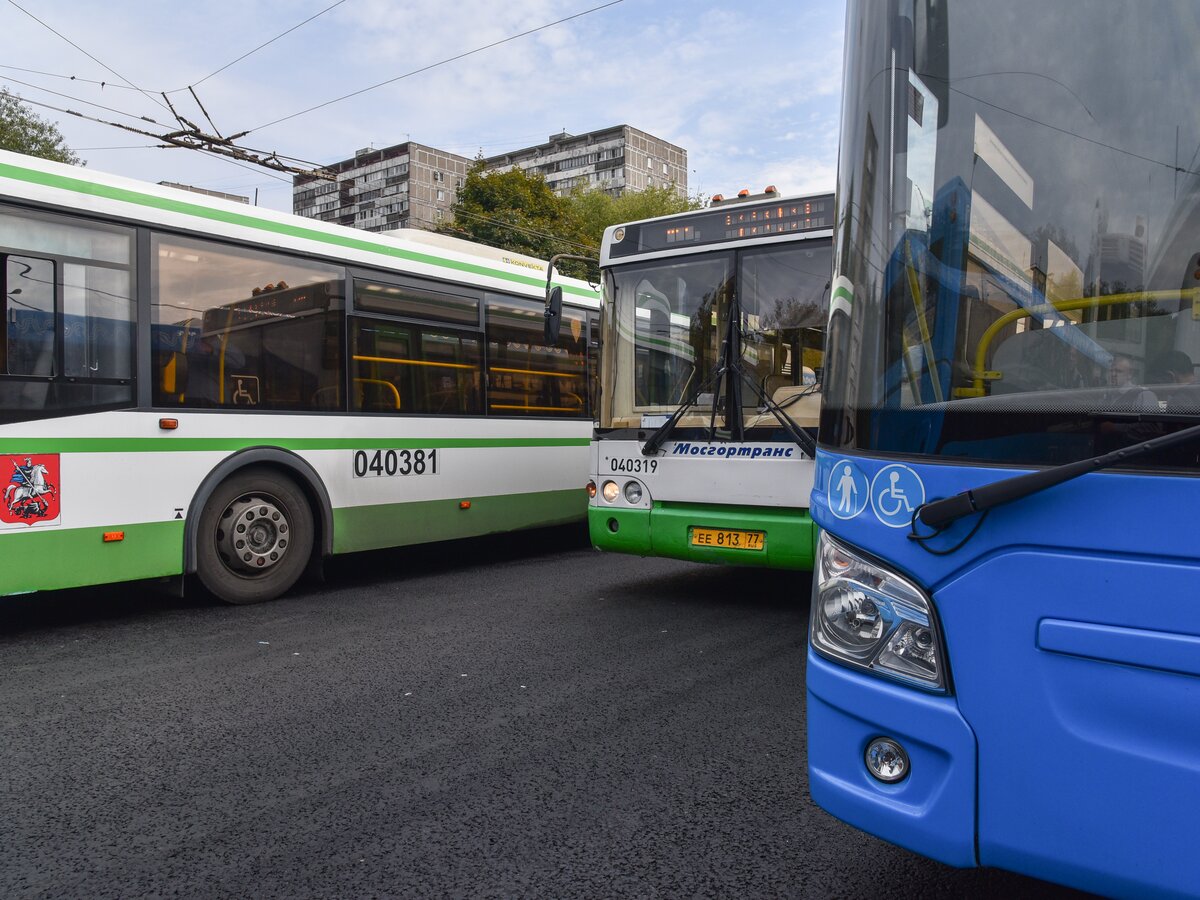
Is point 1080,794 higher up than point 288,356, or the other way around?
point 288,356

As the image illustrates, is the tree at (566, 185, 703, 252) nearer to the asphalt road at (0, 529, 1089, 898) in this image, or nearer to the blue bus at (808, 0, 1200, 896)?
the asphalt road at (0, 529, 1089, 898)

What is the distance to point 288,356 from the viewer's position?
745 centimetres

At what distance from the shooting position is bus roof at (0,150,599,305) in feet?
19.7

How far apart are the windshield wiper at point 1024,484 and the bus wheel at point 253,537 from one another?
238 inches

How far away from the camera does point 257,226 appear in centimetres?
732

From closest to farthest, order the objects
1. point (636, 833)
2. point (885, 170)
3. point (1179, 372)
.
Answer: point (1179, 372), point (885, 170), point (636, 833)

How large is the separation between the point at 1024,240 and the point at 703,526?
4.74 metres

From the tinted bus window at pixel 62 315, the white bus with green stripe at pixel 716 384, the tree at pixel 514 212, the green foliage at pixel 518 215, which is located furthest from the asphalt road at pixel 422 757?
the tree at pixel 514 212

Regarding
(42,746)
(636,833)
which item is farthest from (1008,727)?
(42,746)

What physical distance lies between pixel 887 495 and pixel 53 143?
127 feet

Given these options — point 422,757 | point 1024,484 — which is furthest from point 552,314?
point 1024,484

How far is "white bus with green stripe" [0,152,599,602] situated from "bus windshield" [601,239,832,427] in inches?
81.4

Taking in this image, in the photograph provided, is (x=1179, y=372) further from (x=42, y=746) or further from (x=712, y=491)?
(x=712, y=491)

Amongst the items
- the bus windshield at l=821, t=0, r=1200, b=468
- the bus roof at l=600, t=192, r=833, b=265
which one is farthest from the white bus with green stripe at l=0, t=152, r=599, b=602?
the bus windshield at l=821, t=0, r=1200, b=468
